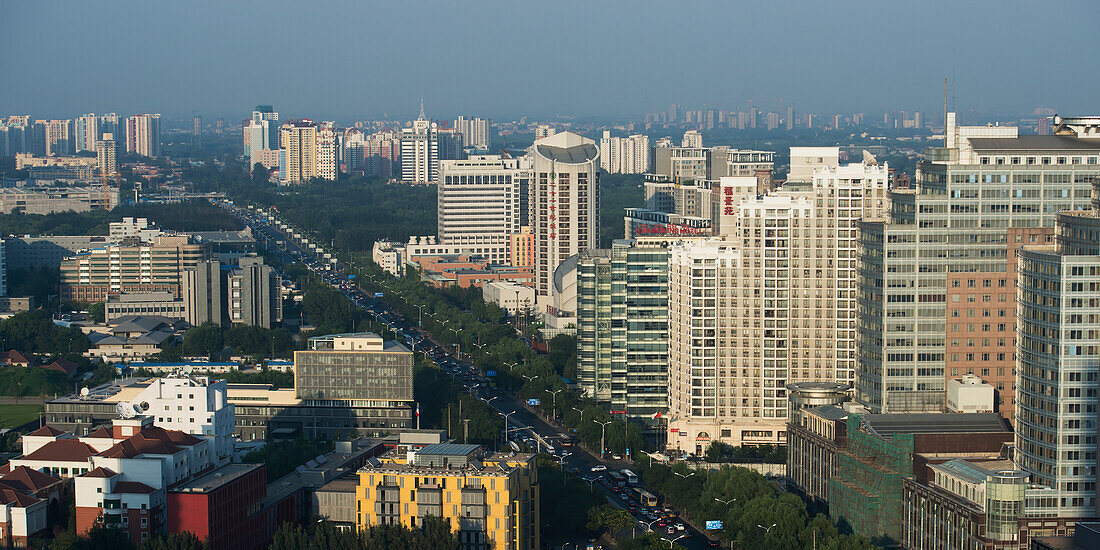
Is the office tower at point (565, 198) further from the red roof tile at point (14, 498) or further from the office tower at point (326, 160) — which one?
the office tower at point (326, 160)

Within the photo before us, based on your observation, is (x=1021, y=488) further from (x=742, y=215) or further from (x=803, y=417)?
(x=742, y=215)

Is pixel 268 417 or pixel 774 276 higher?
pixel 774 276

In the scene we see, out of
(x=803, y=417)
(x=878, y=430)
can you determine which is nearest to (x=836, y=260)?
(x=803, y=417)

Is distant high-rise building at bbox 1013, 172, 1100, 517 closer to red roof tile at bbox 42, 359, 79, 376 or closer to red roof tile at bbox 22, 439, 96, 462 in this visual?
red roof tile at bbox 22, 439, 96, 462

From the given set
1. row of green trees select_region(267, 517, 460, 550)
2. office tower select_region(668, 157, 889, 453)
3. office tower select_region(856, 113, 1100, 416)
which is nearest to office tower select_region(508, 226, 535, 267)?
office tower select_region(668, 157, 889, 453)

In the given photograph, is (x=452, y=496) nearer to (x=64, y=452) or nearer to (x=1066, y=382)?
(x=64, y=452)
